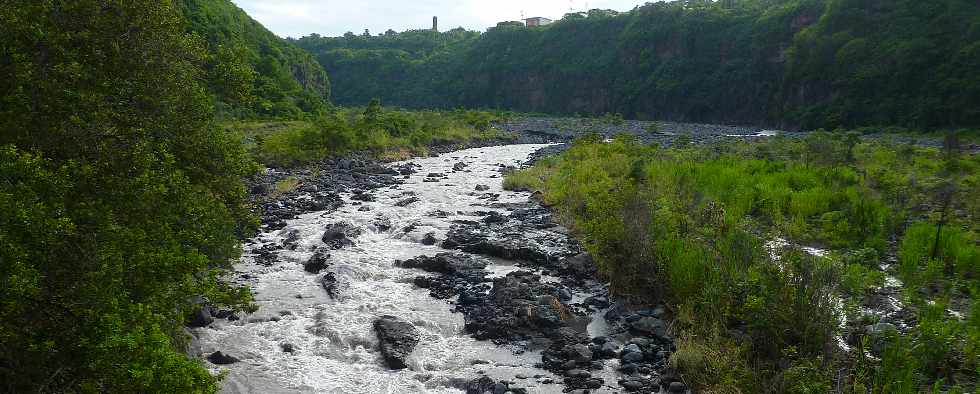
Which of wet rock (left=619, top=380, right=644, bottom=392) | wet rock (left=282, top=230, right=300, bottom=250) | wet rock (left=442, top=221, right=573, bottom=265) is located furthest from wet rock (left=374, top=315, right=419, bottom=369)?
wet rock (left=282, top=230, right=300, bottom=250)

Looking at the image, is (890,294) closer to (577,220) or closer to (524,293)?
(524,293)

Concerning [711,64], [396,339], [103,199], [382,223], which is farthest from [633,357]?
[711,64]

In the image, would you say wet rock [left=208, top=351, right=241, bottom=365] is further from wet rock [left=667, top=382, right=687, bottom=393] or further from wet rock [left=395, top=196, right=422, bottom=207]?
wet rock [left=395, top=196, right=422, bottom=207]

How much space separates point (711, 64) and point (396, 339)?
81537mm

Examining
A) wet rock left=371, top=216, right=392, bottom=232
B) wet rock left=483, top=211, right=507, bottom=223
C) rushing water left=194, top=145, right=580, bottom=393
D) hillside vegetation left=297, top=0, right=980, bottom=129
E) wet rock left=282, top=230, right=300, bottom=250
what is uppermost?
hillside vegetation left=297, top=0, right=980, bottom=129

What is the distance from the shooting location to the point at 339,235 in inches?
586

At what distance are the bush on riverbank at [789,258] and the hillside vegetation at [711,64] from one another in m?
35.3

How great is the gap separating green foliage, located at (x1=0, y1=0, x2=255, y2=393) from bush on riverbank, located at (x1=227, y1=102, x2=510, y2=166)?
1709cm

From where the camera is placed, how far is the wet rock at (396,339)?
8.75 meters

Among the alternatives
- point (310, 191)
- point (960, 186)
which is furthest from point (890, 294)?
point (310, 191)

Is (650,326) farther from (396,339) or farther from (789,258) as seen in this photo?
(396,339)

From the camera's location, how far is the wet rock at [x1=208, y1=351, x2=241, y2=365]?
8.58 metres

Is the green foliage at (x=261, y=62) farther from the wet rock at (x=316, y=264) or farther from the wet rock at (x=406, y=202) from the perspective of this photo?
the wet rock at (x=316, y=264)

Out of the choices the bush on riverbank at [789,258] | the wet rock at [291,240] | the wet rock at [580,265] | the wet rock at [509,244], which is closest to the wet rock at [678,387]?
the bush on riverbank at [789,258]
